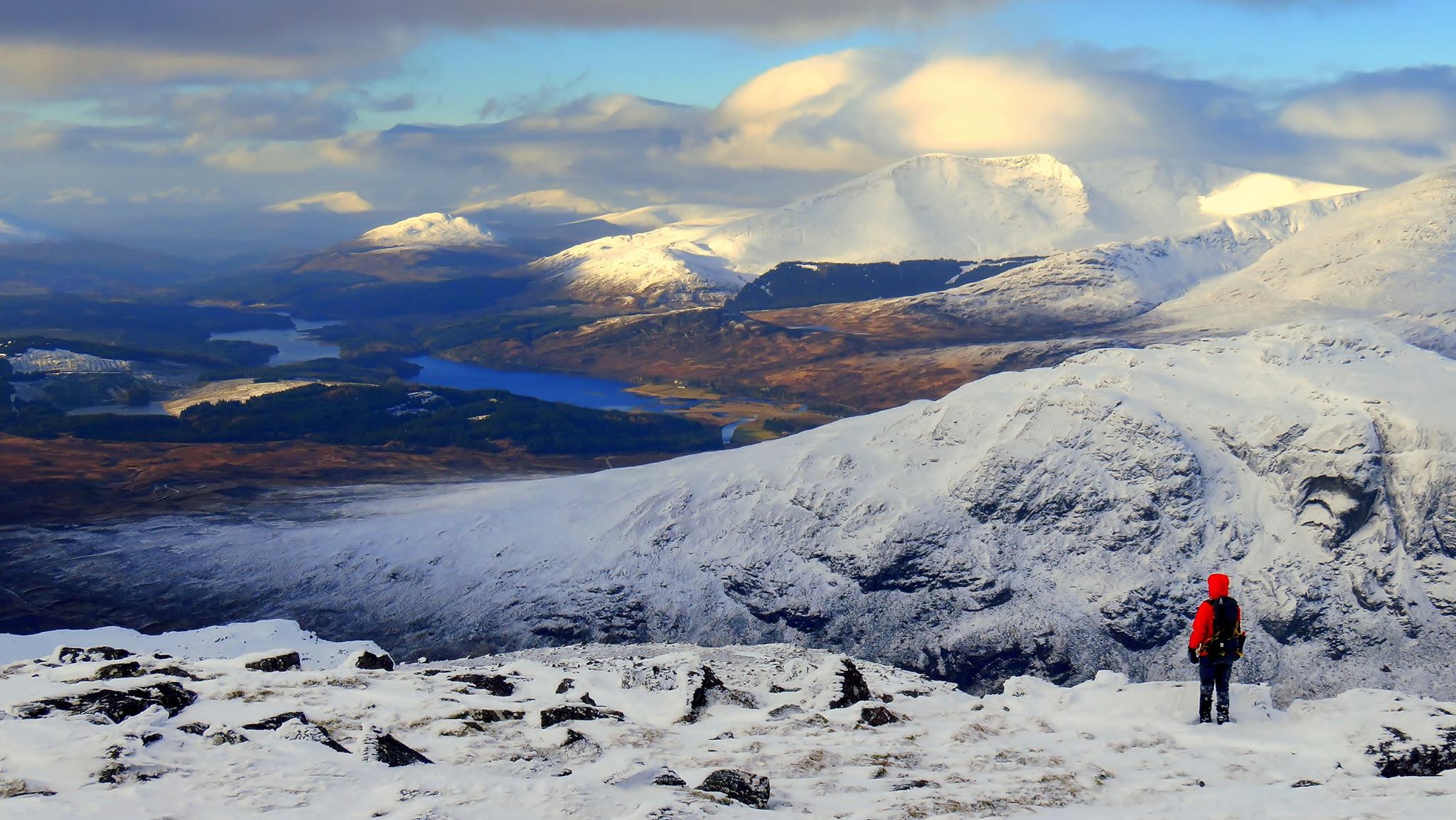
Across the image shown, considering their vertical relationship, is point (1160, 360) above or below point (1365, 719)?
above

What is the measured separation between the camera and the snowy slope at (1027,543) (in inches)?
4840

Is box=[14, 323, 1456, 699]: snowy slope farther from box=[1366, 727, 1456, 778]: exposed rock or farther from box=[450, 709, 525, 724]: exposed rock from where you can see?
box=[450, 709, 525, 724]: exposed rock

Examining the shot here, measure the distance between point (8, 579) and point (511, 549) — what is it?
6806 centimetres

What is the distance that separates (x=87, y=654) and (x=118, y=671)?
24.4 ft

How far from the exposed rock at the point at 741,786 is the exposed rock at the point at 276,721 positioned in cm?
1200

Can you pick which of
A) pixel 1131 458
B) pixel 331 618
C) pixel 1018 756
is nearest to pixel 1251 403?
pixel 1131 458

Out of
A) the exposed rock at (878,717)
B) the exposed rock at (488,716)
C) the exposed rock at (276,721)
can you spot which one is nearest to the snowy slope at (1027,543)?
the exposed rock at (878,717)

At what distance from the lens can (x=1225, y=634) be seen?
114 ft

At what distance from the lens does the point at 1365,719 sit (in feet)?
110

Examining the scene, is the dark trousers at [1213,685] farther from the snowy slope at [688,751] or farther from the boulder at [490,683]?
the boulder at [490,683]

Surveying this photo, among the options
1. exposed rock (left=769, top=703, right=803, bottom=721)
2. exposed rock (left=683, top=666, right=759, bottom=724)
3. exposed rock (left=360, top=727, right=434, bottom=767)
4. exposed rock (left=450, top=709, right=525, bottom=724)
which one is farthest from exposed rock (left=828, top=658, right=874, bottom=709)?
exposed rock (left=360, top=727, right=434, bottom=767)

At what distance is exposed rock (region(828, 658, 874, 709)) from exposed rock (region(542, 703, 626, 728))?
7.64 metres

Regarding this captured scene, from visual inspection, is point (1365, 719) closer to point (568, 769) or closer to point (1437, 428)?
point (568, 769)

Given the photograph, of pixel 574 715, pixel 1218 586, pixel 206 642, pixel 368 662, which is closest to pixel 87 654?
pixel 368 662
